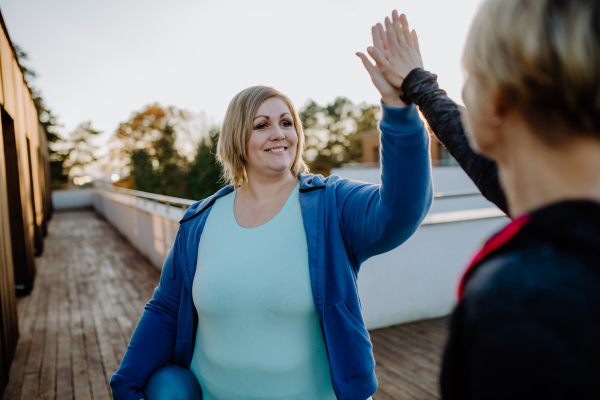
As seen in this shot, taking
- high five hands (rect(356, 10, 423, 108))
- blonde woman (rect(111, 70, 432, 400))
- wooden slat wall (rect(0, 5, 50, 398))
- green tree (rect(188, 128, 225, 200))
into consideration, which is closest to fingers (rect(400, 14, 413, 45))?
high five hands (rect(356, 10, 423, 108))

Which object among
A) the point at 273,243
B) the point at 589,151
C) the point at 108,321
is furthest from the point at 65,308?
the point at 589,151

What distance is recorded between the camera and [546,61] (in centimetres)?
42

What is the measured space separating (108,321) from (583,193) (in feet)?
16.8

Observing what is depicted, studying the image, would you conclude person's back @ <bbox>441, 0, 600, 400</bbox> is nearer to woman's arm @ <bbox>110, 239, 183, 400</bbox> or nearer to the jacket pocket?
the jacket pocket

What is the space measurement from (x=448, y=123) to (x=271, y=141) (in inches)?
33.4

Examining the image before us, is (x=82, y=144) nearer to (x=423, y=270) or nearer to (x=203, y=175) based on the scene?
(x=203, y=175)

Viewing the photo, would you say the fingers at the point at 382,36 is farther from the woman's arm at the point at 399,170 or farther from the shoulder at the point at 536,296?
the shoulder at the point at 536,296

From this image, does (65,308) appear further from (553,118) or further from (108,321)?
(553,118)

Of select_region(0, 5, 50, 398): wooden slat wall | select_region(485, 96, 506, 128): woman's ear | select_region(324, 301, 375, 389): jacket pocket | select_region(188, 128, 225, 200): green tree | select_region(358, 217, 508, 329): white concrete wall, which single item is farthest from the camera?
select_region(188, 128, 225, 200): green tree

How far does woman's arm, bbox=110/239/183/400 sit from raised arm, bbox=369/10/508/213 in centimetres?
101

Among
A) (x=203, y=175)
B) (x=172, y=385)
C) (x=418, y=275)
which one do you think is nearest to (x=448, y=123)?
(x=172, y=385)

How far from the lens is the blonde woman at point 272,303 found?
3.95 feet

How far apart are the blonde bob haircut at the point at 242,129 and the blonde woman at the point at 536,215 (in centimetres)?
114

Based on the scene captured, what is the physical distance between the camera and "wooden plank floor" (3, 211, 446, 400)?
3125mm
